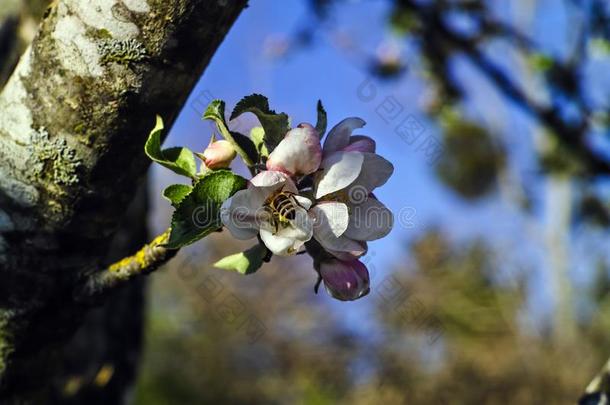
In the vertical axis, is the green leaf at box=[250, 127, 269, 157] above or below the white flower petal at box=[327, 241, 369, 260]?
above

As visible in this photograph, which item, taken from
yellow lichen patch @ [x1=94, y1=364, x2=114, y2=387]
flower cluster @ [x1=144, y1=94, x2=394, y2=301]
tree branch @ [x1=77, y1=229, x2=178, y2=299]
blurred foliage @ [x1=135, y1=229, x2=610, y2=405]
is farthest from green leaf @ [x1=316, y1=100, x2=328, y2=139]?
blurred foliage @ [x1=135, y1=229, x2=610, y2=405]

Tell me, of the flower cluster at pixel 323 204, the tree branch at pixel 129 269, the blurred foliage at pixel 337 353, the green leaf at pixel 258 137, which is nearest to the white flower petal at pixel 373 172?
the flower cluster at pixel 323 204

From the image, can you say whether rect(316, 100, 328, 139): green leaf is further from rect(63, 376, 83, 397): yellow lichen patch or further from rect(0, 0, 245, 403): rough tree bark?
rect(63, 376, 83, 397): yellow lichen patch

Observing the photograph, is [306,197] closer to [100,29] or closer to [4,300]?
[100,29]

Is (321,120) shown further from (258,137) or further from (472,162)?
(472,162)

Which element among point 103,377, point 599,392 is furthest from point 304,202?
point 103,377
